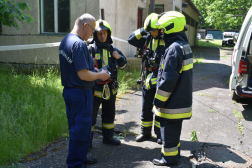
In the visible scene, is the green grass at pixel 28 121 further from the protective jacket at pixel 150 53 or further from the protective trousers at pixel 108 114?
the protective jacket at pixel 150 53

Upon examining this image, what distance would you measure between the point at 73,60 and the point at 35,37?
6.91m

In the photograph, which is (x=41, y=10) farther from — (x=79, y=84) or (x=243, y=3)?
(x=243, y=3)

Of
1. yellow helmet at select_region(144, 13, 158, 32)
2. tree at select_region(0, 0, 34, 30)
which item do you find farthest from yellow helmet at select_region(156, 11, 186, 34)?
tree at select_region(0, 0, 34, 30)

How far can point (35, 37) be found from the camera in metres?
8.89

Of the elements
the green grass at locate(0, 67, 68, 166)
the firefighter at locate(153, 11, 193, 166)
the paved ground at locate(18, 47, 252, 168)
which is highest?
the firefighter at locate(153, 11, 193, 166)

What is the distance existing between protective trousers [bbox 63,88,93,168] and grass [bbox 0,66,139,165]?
984mm

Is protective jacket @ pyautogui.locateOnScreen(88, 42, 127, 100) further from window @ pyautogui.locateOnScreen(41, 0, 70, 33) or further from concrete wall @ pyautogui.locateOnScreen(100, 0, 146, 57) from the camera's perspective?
window @ pyautogui.locateOnScreen(41, 0, 70, 33)

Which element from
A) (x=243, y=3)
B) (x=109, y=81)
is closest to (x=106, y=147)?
(x=109, y=81)

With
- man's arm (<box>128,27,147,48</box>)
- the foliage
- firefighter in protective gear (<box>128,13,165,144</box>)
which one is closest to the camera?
firefighter in protective gear (<box>128,13,165,144</box>)

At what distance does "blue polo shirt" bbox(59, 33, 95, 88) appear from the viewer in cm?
268

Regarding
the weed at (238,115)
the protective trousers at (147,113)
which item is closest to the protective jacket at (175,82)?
the protective trousers at (147,113)

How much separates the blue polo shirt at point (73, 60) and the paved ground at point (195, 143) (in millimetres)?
1241

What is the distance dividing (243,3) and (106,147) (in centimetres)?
1906

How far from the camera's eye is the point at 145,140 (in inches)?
163
